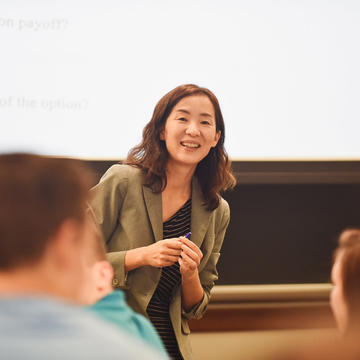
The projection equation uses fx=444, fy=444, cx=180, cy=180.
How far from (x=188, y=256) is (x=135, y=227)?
0.19 metres

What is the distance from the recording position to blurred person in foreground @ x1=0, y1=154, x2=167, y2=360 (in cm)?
41

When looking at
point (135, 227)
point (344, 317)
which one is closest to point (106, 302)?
point (344, 317)

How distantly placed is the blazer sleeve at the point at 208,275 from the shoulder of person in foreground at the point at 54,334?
2.86 feet

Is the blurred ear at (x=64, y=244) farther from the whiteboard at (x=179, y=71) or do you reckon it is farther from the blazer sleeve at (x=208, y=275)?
the whiteboard at (x=179, y=71)

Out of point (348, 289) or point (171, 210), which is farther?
point (171, 210)

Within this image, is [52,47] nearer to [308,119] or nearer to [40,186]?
[308,119]

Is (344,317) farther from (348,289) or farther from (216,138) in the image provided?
(216,138)

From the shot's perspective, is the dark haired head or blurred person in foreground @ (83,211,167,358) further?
blurred person in foreground @ (83,211,167,358)

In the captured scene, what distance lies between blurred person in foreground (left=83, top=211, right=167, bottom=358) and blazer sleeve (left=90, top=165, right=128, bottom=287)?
0.57m

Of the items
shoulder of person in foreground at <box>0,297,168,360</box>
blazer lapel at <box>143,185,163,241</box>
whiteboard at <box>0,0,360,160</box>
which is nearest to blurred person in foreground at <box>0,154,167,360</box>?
shoulder of person in foreground at <box>0,297,168,360</box>

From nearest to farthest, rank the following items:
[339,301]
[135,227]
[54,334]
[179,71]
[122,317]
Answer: [54,334]
[122,317]
[339,301]
[135,227]
[179,71]

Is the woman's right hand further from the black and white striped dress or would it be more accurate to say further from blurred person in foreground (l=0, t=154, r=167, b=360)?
blurred person in foreground (l=0, t=154, r=167, b=360)

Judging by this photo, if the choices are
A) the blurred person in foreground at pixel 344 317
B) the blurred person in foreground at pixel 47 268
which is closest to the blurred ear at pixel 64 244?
the blurred person in foreground at pixel 47 268

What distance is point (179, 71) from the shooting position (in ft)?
6.00
